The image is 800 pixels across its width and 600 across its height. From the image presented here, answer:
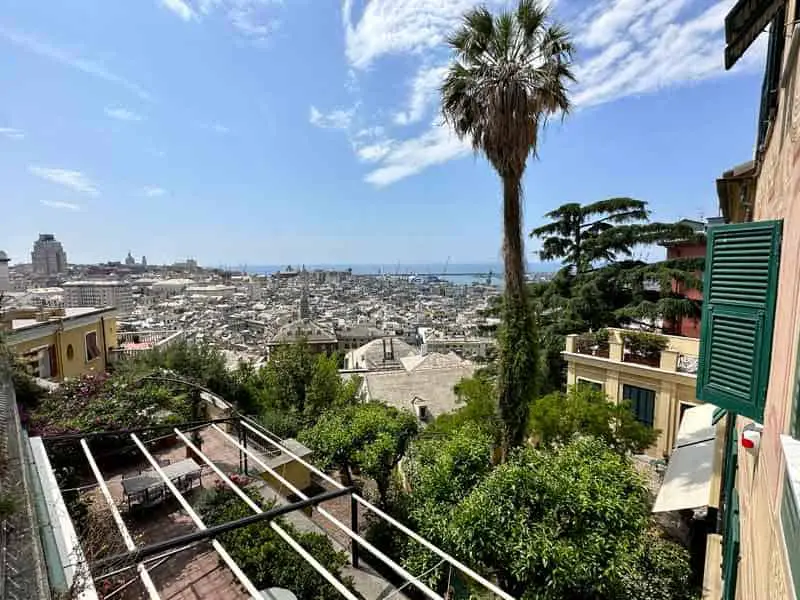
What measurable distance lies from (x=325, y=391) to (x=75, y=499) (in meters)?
8.48

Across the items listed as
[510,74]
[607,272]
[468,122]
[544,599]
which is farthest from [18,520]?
[607,272]

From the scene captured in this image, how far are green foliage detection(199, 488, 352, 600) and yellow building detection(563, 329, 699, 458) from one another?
24.2ft

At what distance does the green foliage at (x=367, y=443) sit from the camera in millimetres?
6545

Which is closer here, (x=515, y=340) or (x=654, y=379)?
(x=515, y=340)

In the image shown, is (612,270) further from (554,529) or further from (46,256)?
(46,256)

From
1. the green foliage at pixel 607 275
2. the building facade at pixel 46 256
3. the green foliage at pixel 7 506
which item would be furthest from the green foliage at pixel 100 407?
the building facade at pixel 46 256

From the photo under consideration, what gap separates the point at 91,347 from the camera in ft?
49.1

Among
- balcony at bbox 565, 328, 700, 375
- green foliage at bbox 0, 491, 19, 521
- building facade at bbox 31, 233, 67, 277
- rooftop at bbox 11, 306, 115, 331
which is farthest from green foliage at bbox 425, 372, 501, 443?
building facade at bbox 31, 233, 67, 277

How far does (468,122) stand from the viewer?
256 inches

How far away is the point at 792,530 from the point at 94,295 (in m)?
117

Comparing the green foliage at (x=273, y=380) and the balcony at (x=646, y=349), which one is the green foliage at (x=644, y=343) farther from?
the green foliage at (x=273, y=380)

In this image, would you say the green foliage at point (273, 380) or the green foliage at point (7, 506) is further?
the green foliage at point (273, 380)

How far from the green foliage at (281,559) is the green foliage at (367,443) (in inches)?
61.7

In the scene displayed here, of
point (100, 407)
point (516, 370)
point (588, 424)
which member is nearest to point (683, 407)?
point (588, 424)
